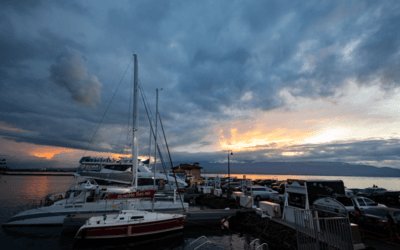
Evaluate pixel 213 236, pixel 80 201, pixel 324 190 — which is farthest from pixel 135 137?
pixel 324 190

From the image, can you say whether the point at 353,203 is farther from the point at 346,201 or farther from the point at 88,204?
the point at 88,204

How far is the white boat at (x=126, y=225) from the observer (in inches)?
544

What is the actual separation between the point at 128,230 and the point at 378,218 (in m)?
17.1

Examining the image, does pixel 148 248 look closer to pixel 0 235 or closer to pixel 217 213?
pixel 217 213

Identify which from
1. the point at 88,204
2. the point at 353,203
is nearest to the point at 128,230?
the point at 88,204

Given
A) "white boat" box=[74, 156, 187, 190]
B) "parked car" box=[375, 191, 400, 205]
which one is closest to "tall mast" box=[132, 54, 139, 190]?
"white boat" box=[74, 156, 187, 190]

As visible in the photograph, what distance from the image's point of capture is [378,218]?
11930mm

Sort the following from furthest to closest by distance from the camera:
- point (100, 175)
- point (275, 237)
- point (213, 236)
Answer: point (100, 175)
point (213, 236)
point (275, 237)

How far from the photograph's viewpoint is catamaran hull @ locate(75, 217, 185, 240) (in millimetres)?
13758

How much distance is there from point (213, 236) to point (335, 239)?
1190 cm

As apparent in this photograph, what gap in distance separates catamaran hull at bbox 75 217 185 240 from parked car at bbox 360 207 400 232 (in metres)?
14.1

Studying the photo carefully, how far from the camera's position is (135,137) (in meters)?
22.5

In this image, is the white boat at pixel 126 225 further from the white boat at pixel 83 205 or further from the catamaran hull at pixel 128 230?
the white boat at pixel 83 205

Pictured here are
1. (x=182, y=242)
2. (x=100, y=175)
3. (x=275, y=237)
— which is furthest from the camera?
(x=100, y=175)
